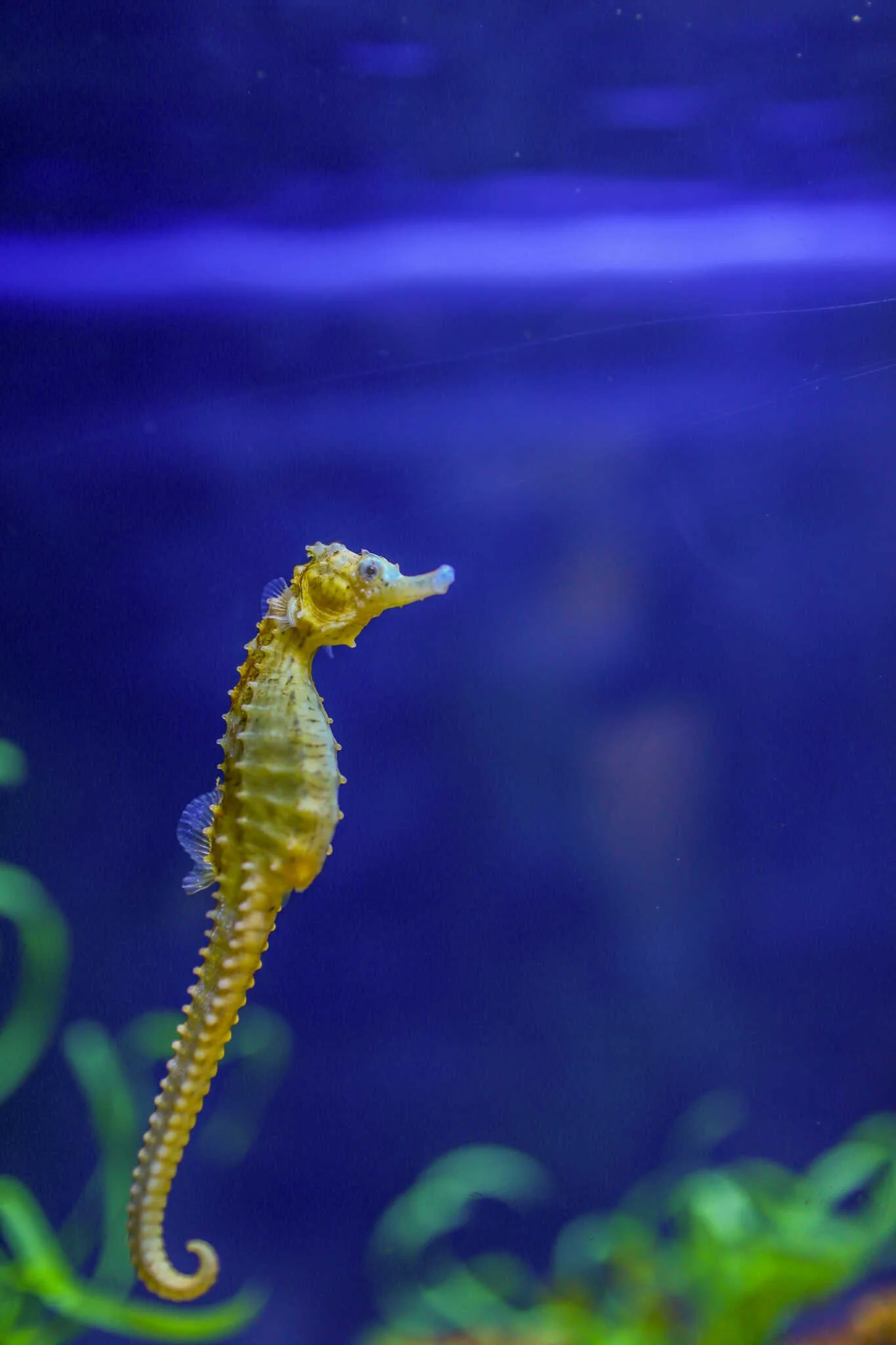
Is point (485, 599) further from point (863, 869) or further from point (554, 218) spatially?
point (863, 869)

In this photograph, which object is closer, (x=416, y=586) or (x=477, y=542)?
(x=416, y=586)

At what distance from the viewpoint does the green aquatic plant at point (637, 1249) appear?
5.29 feet

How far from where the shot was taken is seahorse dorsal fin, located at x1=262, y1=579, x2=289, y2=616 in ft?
4.90

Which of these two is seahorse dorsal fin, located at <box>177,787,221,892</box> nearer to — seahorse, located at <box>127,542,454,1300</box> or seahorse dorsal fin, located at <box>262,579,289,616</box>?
seahorse, located at <box>127,542,454,1300</box>

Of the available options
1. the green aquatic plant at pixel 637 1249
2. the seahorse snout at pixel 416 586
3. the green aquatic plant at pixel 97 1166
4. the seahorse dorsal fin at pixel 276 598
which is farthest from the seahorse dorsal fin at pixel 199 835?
the green aquatic plant at pixel 637 1249

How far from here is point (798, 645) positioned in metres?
1.93

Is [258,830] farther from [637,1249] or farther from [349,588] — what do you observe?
[637,1249]

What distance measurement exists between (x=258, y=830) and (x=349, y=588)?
374 mm

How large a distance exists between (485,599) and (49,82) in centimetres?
120

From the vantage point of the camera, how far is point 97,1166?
189 cm

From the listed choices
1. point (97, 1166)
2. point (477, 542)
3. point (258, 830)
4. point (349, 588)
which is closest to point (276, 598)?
point (349, 588)

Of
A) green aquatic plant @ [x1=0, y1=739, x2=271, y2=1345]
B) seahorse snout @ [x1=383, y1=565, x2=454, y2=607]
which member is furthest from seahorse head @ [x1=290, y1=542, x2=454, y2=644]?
green aquatic plant @ [x1=0, y1=739, x2=271, y2=1345]

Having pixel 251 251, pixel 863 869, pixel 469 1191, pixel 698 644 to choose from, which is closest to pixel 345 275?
pixel 251 251

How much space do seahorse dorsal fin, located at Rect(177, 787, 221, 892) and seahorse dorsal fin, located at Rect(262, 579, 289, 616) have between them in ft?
0.93
